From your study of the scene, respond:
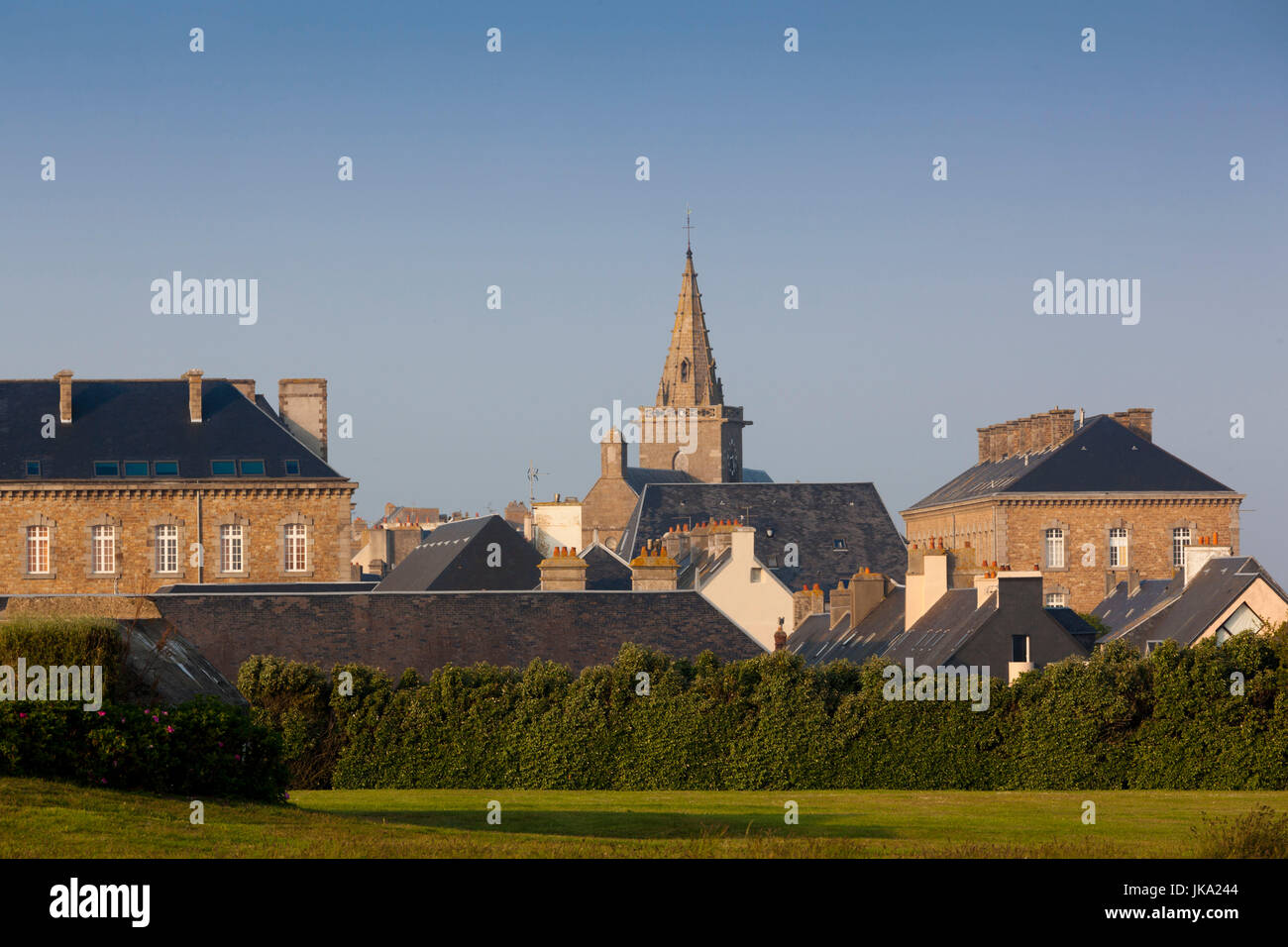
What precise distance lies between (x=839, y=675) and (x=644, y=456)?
12552cm

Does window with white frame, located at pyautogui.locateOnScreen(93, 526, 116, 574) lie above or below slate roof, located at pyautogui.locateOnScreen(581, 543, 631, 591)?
above

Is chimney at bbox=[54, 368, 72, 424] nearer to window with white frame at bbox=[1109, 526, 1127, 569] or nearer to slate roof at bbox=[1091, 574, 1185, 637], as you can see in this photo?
slate roof at bbox=[1091, 574, 1185, 637]

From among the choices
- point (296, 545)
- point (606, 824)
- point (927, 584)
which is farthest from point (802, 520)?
point (606, 824)

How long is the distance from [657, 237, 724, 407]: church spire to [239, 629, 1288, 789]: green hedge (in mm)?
129068

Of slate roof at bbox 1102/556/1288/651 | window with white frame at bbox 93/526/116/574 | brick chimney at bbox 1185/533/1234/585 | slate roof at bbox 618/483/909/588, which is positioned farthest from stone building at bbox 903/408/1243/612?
slate roof at bbox 1102/556/1288/651

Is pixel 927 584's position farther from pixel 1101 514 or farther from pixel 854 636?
pixel 1101 514

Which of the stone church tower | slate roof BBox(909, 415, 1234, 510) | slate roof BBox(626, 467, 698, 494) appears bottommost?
slate roof BBox(909, 415, 1234, 510)

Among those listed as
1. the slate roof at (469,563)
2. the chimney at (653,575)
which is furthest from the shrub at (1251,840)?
the slate roof at (469,563)

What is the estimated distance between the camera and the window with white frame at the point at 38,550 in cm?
7375

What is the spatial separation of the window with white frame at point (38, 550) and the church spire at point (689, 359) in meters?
90.4

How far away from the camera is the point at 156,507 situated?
2928 inches

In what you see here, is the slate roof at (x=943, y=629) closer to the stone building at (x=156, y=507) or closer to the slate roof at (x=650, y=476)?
the stone building at (x=156, y=507)

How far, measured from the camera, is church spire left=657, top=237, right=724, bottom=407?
526 ft

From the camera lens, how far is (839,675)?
1235 inches
